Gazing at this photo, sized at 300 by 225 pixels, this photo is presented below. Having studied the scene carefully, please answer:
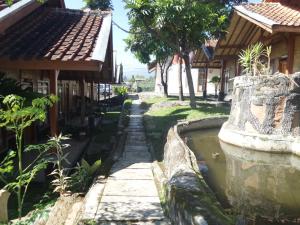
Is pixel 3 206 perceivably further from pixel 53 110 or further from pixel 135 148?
pixel 135 148

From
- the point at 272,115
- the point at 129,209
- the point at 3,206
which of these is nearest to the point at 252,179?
the point at 272,115

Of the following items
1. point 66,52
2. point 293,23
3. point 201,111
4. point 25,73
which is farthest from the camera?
point 201,111

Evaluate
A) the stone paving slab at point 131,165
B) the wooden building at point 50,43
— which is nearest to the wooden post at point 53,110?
the wooden building at point 50,43

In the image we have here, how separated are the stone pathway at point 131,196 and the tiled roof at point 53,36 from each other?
98.0 inches

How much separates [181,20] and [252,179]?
9916 mm

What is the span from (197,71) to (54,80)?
1237 inches

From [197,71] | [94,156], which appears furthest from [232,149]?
[197,71]

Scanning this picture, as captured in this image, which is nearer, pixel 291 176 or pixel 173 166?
pixel 173 166

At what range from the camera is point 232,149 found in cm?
1027

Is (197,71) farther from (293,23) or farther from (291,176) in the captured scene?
(291,176)

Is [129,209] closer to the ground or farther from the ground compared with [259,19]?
closer to the ground

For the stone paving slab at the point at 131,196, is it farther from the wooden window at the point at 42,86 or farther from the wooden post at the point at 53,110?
the wooden window at the point at 42,86

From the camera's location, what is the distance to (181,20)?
15.8 m

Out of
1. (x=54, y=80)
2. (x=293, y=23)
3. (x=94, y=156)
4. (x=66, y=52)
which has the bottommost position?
(x=94, y=156)
